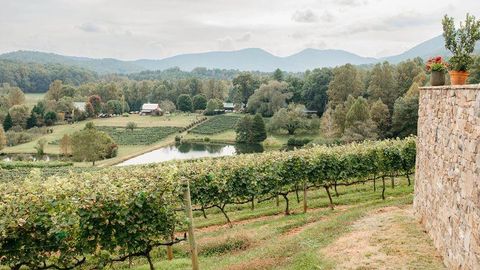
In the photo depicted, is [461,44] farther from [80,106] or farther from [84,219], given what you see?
[80,106]

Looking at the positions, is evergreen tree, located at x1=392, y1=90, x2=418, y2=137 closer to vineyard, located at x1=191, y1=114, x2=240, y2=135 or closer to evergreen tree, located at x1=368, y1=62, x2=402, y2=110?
evergreen tree, located at x1=368, y1=62, x2=402, y2=110

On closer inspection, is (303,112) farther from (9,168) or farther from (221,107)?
(9,168)

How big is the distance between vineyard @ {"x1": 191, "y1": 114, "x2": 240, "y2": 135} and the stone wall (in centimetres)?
8389

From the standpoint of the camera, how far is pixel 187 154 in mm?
77062

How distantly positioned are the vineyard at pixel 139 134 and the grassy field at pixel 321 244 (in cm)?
7133

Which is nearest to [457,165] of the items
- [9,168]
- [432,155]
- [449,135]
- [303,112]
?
[449,135]

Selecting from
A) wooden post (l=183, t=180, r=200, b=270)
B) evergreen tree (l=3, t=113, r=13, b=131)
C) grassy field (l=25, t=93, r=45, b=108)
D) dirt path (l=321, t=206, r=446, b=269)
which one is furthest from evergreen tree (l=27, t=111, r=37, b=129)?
wooden post (l=183, t=180, r=200, b=270)

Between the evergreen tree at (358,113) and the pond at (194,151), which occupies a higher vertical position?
the evergreen tree at (358,113)

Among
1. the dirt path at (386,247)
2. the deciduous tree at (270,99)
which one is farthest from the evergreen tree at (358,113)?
the dirt path at (386,247)

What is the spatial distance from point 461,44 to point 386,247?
587cm

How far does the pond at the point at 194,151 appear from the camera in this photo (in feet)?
242

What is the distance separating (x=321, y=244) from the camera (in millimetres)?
12234

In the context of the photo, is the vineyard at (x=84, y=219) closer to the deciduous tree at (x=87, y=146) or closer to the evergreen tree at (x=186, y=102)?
the deciduous tree at (x=87, y=146)

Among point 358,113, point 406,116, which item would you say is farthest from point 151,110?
point 406,116
